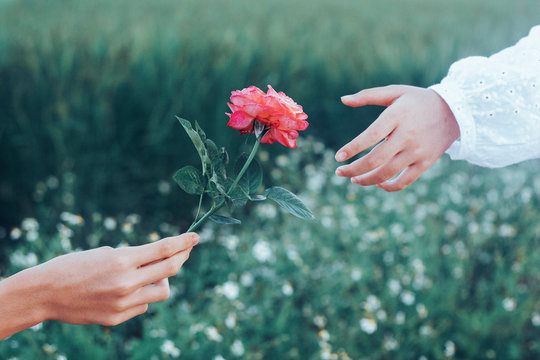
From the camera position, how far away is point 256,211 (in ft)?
10.4

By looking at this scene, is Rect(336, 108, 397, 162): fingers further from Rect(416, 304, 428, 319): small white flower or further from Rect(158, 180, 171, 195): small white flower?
Rect(158, 180, 171, 195): small white flower

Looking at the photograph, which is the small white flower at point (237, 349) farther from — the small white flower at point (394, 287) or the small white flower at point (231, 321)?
the small white flower at point (394, 287)

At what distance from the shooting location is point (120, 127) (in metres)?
3.09

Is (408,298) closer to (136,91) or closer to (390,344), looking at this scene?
(390,344)

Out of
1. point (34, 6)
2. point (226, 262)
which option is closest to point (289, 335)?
point (226, 262)

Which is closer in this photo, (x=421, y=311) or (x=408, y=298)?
(x=421, y=311)

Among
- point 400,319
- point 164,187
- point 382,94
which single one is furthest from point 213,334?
point 164,187

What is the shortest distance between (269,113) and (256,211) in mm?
2225

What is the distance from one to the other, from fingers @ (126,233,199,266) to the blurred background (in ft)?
3.15

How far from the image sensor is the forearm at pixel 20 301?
3.14ft

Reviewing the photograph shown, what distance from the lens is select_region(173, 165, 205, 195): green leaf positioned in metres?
0.96

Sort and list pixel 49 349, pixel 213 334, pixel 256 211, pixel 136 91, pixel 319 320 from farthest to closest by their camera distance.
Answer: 1. pixel 256 211
2. pixel 136 91
3. pixel 319 320
4. pixel 213 334
5. pixel 49 349

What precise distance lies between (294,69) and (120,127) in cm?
107

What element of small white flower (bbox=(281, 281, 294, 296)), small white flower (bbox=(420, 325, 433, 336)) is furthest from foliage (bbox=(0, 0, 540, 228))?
small white flower (bbox=(420, 325, 433, 336))
